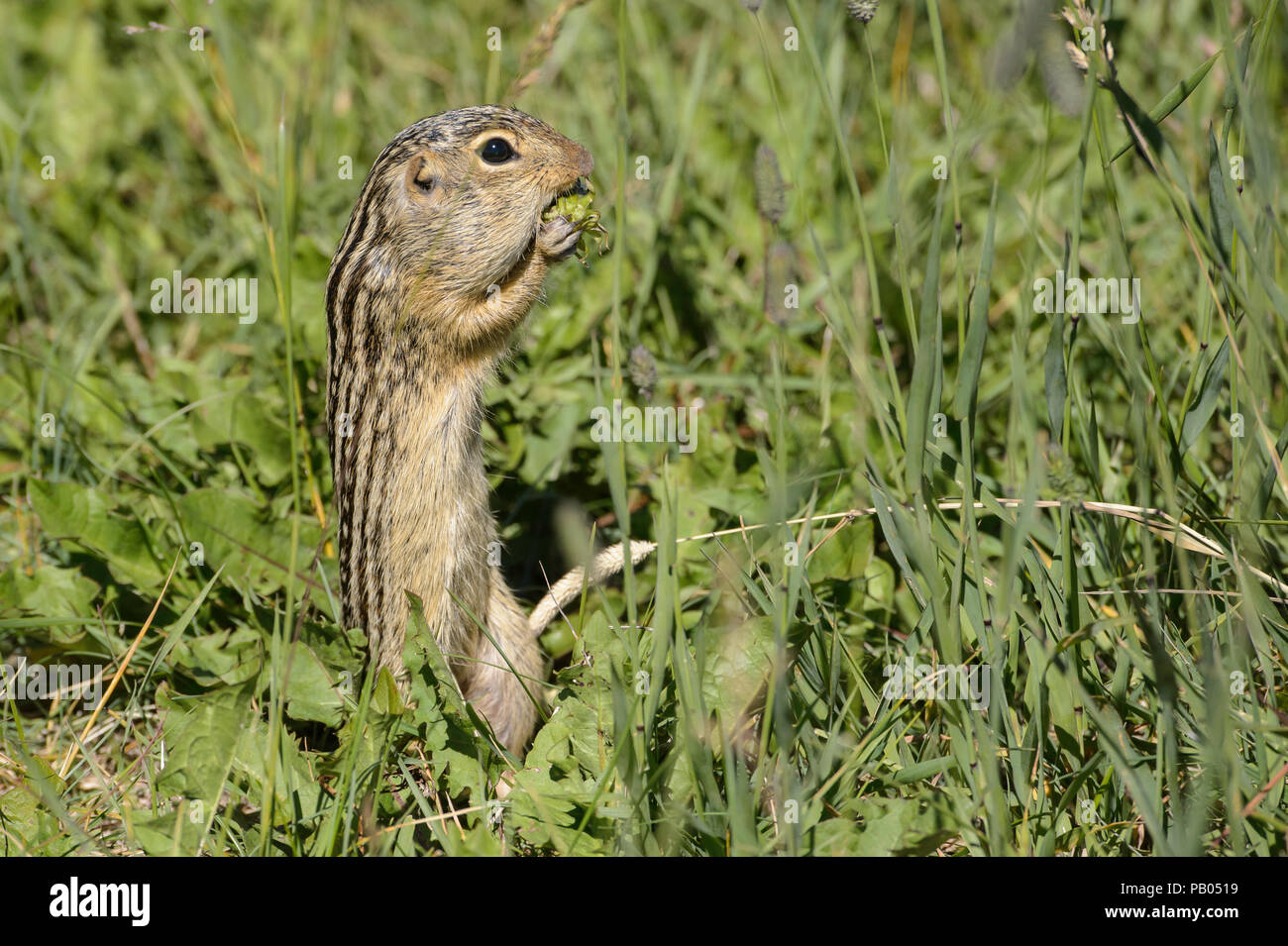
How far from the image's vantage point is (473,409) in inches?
142

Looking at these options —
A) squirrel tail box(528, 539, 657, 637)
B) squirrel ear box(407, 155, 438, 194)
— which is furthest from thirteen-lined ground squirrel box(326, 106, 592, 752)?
squirrel tail box(528, 539, 657, 637)

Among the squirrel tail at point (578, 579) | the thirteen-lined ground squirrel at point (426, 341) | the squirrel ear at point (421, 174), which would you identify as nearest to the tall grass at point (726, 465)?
the squirrel tail at point (578, 579)

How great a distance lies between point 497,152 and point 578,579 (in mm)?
1320

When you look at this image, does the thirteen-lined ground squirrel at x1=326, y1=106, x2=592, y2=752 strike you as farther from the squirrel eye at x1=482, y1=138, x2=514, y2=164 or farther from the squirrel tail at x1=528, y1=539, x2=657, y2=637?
the squirrel tail at x1=528, y1=539, x2=657, y2=637

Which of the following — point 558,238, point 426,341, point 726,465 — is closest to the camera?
point 426,341

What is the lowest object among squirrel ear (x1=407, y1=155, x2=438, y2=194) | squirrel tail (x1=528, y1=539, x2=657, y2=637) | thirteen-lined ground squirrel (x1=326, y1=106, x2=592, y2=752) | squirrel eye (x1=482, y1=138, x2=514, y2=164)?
squirrel tail (x1=528, y1=539, x2=657, y2=637)

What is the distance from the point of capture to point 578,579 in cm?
357

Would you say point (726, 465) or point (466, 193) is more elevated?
point (466, 193)

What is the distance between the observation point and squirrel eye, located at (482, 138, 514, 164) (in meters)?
3.55

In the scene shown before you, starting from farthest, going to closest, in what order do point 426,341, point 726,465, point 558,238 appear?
point 726,465 → point 558,238 → point 426,341

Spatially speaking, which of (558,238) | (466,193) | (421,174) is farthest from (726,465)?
(421,174)

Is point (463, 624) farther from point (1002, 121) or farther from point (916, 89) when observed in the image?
point (916, 89)

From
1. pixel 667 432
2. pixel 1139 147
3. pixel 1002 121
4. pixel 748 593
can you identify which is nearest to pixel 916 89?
pixel 1002 121

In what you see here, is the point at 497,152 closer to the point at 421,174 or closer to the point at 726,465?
the point at 421,174
